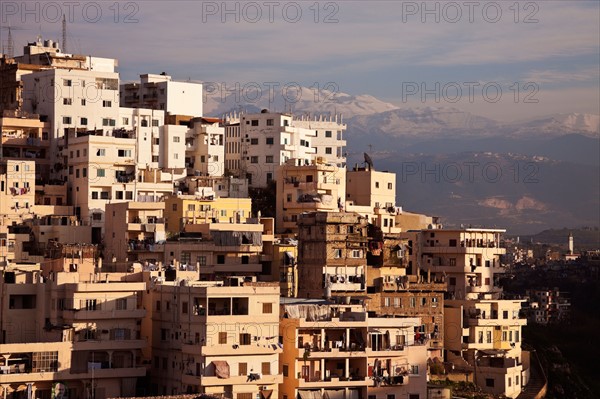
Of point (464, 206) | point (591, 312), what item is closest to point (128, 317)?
point (591, 312)

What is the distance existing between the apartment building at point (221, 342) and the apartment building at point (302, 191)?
19807mm

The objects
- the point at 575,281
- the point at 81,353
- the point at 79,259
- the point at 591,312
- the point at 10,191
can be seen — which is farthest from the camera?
the point at 575,281

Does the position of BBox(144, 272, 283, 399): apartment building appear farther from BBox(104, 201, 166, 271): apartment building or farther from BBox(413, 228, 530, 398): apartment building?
BBox(413, 228, 530, 398): apartment building

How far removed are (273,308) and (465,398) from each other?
410 inches

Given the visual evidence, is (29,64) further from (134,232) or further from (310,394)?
(310,394)

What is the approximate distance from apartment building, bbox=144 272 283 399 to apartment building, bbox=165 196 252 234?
14.9 meters

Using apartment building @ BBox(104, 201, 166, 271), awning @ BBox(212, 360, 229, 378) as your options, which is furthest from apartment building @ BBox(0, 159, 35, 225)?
awning @ BBox(212, 360, 229, 378)

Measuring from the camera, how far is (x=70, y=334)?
4688 centimetres

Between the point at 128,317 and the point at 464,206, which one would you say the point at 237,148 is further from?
the point at 464,206

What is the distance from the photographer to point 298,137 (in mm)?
75875

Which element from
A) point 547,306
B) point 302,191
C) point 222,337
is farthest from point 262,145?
point 547,306

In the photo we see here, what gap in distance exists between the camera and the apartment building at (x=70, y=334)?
45.6m

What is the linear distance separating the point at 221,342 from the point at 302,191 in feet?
74.2

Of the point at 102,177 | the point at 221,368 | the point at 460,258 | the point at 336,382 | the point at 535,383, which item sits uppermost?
the point at 102,177
